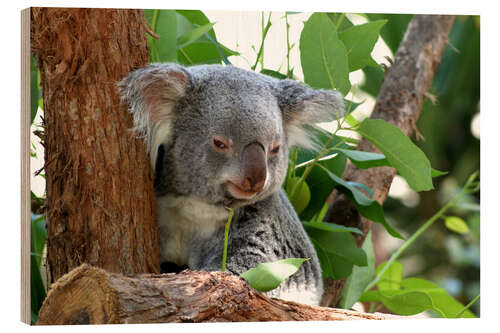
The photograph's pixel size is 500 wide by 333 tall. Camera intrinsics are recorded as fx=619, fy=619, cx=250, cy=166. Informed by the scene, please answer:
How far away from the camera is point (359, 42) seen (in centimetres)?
268

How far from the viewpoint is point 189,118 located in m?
2.25

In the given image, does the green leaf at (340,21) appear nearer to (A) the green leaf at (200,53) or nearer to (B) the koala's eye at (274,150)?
→ (A) the green leaf at (200,53)

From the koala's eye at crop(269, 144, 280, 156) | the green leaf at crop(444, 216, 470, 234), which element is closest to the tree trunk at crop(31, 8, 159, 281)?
the koala's eye at crop(269, 144, 280, 156)

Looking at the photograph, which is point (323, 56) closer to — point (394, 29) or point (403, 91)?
point (394, 29)

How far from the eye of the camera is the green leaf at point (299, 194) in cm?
290

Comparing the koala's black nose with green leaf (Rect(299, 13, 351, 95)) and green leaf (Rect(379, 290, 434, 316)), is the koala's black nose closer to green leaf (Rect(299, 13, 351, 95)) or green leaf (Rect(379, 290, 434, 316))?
green leaf (Rect(299, 13, 351, 95))

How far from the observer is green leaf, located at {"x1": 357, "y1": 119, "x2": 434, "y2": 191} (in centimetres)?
248

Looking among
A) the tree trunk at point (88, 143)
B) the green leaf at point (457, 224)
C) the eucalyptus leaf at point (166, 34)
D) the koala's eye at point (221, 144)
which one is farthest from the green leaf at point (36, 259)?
the green leaf at point (457, 224)

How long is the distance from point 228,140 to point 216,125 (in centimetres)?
8

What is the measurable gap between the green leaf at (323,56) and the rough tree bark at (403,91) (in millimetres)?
767

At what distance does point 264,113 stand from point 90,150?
0.63 meters

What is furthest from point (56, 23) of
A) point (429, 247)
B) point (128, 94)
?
point (429, 247)

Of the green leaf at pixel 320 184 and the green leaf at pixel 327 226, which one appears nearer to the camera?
the green leaf at pixel 327 226

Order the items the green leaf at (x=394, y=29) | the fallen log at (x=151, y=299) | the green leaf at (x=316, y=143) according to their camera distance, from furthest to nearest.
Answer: the green leaf at (x=394, y=29), the green leaf at (x=316, y=143), the fallen log at (x=151, y=299)
